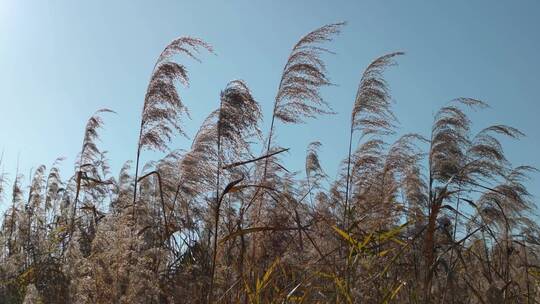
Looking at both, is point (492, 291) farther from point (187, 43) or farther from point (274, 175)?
point (187, 43)

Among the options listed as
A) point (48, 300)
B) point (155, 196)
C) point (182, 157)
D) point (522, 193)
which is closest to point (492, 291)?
point (182, 157)

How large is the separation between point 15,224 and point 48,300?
15.7ft

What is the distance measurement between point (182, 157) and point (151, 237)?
28.7 inches

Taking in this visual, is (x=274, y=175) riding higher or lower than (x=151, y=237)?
higher

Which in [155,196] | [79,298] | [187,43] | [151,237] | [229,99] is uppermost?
[187,43]

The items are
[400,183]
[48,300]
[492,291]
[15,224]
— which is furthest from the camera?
[15,224]

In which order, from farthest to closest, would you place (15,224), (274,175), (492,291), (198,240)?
(15,224)
(274,175)
(198,240)
(492,291)

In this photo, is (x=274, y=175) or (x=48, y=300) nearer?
(x=48, y=300)

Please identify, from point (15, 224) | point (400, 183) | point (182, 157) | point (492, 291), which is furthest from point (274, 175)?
point (15, 224)

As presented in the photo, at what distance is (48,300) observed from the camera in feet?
14.4

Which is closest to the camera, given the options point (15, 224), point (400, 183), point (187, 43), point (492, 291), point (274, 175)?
point (492, 291)

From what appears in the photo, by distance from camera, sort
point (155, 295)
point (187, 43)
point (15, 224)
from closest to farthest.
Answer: point (155, 295), point (187, 43), point (15, 224)

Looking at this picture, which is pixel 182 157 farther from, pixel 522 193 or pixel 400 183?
pixel 522 193

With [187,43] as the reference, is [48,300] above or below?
below
